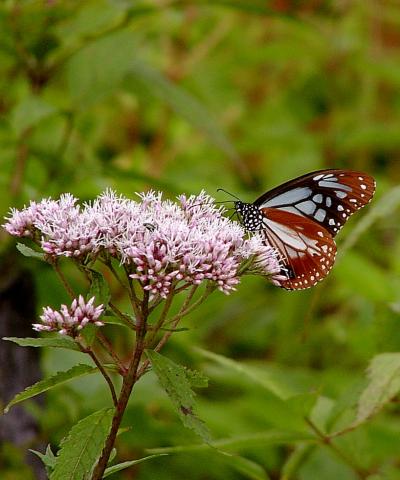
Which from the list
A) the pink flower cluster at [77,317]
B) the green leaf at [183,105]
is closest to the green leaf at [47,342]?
the pink flower cluster at [77,317]

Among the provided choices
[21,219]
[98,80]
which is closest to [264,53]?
[98,80]

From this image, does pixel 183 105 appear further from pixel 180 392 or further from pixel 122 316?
pixel 180 392

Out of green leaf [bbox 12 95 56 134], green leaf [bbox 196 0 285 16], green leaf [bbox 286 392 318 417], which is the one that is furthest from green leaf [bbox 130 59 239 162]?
green leaf [bbox 286 392 318 417]

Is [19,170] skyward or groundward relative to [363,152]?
groundward

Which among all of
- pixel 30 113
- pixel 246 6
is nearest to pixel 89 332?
pixel 30 113

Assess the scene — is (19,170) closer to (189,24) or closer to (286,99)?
(189,24)

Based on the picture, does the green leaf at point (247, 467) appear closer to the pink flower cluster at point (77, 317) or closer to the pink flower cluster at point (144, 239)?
the pink flower cluster at point (144, 239)
